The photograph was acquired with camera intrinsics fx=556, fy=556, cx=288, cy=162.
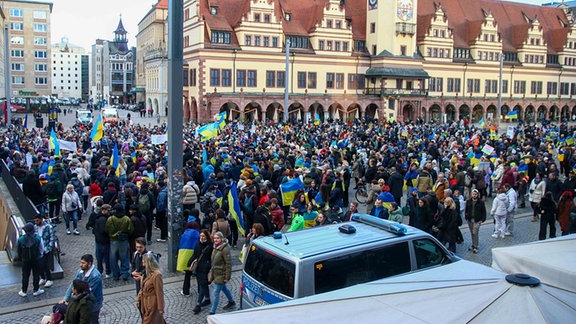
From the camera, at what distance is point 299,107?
61.4 metres

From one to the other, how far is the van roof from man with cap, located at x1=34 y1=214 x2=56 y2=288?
17.7 ft

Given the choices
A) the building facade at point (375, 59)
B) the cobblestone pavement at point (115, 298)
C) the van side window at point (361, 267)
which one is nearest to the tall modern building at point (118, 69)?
the building facade at point (375, 59)

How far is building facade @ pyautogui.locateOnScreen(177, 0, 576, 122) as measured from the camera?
57219 millimetres

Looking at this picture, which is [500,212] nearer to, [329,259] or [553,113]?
[329,259]

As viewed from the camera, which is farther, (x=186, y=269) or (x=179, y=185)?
(x=179, y=185)

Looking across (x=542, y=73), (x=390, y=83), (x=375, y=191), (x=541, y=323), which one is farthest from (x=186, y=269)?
(x=542, y=73)

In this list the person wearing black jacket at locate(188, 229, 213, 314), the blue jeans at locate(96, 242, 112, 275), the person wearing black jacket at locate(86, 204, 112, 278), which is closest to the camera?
the person wearing black jacket at locate(188, 229, 213, 314)

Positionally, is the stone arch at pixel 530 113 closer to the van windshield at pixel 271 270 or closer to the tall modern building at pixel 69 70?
the van windshield at pixel 271 270

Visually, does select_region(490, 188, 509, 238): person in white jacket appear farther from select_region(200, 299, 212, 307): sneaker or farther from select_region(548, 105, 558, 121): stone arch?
select_region(548, 105, 558, 121): stone arch

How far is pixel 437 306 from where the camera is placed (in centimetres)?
484

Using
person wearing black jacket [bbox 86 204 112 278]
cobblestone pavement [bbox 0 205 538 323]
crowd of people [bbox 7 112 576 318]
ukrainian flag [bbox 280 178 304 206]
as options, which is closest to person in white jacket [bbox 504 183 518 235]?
crowd of people [bbox 7 112 576 318]

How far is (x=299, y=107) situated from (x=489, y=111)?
A: 29058 millimetres

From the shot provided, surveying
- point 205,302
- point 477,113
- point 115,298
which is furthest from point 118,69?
point 205,302

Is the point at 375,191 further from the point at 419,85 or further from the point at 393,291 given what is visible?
the point at 419,85
